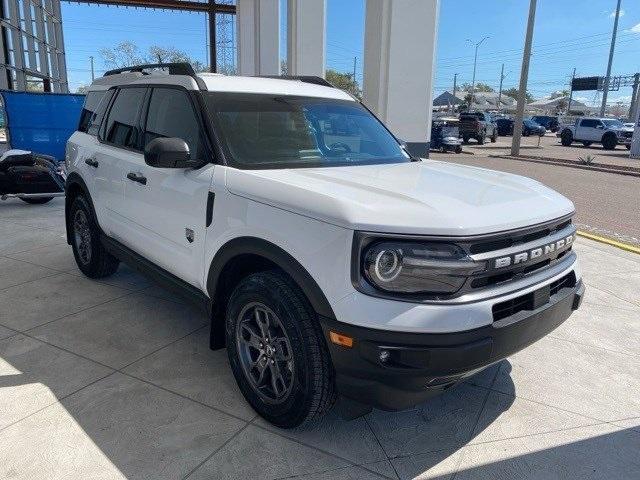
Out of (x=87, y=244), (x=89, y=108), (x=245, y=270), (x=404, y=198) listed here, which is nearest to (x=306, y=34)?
(x=89, y=108)

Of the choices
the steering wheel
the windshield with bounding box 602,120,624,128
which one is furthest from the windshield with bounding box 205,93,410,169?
the windshield with bounding box 602,120,624,128

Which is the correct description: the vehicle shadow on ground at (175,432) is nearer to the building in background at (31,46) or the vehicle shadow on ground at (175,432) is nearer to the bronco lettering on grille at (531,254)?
the bronco lettering on grille at (531,254)

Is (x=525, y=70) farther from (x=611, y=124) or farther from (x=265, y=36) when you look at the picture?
(x=265, y=36)

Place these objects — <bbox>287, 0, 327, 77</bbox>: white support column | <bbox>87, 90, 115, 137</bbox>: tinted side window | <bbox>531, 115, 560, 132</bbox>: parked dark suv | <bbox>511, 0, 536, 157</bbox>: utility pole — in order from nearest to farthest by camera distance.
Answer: <bbox>87, 90, 115, 137</bbox>: tinted side window
<bbox>287, 0, 327, 77</bbox>: white support column
<bbox>511, 0, 536, 157</bbox>: utility pole
<bbox>531, 115, 560, 132</bbox>: parked dark suv

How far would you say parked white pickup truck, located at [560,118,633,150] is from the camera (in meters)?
29.9

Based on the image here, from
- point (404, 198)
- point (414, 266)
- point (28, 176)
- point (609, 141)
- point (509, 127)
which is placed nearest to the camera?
point (414, 266)

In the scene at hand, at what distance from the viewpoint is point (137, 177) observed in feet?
12.2

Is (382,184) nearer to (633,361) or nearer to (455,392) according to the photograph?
Result: (455,392)

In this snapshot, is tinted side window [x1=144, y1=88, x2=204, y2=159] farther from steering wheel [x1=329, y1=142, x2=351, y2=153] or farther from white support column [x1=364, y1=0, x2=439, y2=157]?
white support column [x1=364, y1=0, x2=439, y2=157]

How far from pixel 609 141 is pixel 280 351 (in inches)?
1301

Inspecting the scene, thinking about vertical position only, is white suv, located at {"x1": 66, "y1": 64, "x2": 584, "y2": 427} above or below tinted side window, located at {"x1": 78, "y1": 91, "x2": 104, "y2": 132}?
below

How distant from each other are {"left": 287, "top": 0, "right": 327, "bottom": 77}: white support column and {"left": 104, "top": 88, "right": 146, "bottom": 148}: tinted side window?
1126cm

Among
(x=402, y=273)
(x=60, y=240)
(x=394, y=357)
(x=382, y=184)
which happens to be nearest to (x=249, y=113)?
(x=382, y=184)

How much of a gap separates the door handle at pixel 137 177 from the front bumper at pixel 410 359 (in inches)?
77.8
